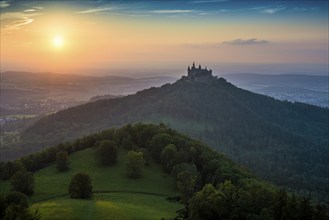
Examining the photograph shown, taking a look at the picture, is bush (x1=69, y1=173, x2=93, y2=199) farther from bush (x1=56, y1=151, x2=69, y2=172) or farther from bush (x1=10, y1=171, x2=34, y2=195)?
bush (x1=56, y1=151, x2=69, y2=172)

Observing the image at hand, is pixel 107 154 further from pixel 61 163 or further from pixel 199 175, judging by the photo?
pixel 199 175

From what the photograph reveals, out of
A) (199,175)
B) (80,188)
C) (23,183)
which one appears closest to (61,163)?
(23,183)

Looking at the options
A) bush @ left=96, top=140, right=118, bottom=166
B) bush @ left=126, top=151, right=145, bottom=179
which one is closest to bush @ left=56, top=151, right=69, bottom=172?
bush @ left=96, top=140, right=118, bottom=166

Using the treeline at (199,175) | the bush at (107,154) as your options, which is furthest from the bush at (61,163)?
the bush at (107,154)

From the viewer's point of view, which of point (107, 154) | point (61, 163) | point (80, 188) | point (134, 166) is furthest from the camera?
point (107, 154)

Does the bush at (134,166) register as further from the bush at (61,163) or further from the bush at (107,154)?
the bush at (61,163)

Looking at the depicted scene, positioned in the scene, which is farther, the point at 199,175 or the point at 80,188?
the point at 199,175
